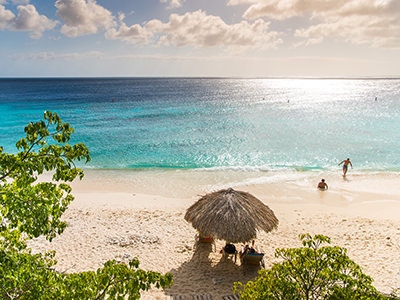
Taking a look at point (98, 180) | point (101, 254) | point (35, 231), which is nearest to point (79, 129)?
point (98, 180)

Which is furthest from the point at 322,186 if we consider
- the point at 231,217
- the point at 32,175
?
the point at 32,175

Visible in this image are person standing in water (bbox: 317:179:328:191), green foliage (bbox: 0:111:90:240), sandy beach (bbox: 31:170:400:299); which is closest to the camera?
green foliage (bbox: 0:111:90:240)

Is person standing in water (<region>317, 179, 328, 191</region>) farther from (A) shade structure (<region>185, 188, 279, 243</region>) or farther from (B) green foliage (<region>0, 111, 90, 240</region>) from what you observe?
(B) green foliage (<region>0, 111, 90, 240</region>)

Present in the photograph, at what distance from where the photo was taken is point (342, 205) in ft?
50.6

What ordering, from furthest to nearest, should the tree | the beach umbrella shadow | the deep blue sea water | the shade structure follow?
1. the deep blue sea water
2. the shade structure
3. the beach umbrella shadow
4. the tree

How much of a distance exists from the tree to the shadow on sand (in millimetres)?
5605

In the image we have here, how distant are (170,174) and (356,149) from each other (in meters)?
18.7

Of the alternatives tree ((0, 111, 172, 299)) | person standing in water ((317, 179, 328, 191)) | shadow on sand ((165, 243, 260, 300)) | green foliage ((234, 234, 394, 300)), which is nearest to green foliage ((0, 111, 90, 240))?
tree ((0, 111, 172, 299))

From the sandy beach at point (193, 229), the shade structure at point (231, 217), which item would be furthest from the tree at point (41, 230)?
the shade structure at point (231, 217)

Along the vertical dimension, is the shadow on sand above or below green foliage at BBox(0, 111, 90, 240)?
below

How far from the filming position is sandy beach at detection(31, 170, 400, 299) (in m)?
9.60

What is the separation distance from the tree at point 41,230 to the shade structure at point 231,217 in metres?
5.90

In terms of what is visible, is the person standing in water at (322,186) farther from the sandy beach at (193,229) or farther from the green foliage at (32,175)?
the green foliage at (32,175)

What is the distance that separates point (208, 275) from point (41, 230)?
6.93m
